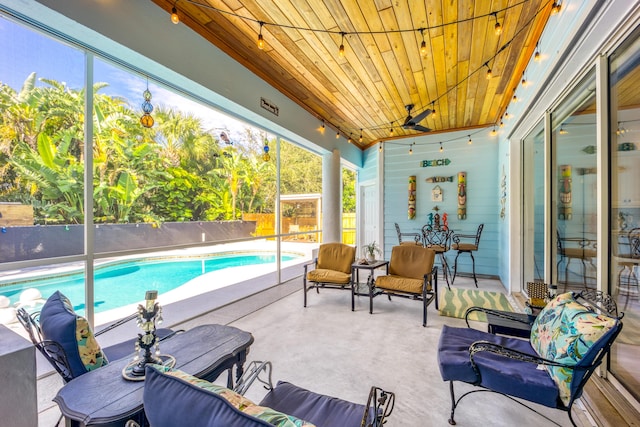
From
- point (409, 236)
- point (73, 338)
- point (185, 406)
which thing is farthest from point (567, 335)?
point (409, 236)

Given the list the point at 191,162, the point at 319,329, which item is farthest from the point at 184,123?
the point at 319,329

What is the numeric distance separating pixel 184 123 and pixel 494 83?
14.7ft

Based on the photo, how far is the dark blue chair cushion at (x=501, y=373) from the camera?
159 centimetres

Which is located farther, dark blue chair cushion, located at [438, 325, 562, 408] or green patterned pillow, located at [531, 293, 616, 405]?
dark blue chair cushion, located at [438, 325, 562, 408]

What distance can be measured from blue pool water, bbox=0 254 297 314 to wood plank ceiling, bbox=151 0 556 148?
2672mm

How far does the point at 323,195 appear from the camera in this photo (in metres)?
6.30

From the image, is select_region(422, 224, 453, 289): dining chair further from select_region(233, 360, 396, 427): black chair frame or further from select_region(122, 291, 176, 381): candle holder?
select_region(122, 291, 176, 381): candle holder

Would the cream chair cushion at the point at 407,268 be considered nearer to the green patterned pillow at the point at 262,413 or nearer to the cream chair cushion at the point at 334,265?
the cream chair cushion at the point at 334,265

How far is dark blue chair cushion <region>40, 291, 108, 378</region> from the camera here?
4.57 ft

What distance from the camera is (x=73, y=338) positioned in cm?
140

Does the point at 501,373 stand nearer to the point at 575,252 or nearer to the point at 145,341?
the point at 575,252

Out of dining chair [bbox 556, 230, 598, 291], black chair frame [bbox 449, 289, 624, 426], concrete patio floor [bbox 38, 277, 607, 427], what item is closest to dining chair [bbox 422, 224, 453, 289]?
concrete patio floor [bbox 38, 277, 607, 427]

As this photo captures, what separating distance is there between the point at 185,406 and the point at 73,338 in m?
1.09

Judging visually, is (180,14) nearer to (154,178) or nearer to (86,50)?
(86,50)
